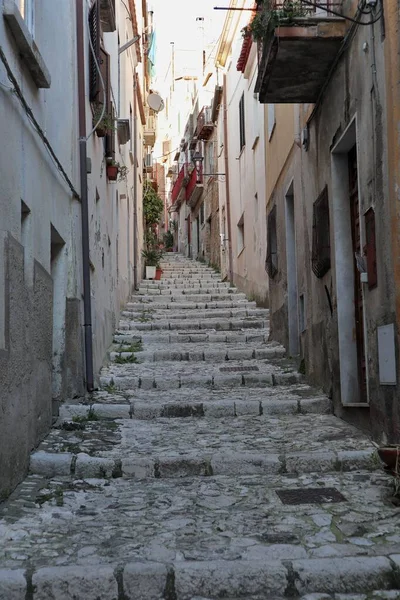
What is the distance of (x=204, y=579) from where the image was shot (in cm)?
344

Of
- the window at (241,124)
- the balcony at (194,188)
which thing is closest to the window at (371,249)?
the window at (241,124)

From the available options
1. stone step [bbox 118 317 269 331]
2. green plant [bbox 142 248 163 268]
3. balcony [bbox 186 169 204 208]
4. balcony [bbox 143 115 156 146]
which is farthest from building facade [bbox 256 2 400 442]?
balcony [bbox 143 115 156 146]

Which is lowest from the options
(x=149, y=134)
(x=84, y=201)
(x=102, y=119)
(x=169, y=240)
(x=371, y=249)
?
(x=371, y=249)

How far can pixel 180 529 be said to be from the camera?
407 centimetres

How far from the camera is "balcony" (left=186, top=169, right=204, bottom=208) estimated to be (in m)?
26.8

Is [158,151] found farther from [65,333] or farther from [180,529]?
[180,529]

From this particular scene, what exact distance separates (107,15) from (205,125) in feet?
42.4

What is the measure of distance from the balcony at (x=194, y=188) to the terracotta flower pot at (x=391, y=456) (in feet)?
70.4

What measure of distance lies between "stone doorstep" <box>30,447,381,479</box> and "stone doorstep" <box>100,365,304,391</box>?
295cm

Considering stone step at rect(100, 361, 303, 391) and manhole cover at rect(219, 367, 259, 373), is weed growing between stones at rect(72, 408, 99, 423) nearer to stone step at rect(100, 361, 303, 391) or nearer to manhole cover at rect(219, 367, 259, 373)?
stone step at rect(100, 361, 303, 391)

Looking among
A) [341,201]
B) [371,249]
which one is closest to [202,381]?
[341,201]

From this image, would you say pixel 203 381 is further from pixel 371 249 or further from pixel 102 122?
pixel 102 122

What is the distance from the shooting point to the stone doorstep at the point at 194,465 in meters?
5.21

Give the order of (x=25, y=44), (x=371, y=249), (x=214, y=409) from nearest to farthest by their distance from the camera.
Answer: (x=25, y=44) → (x=371, y=249) → (x=214, y=409)
